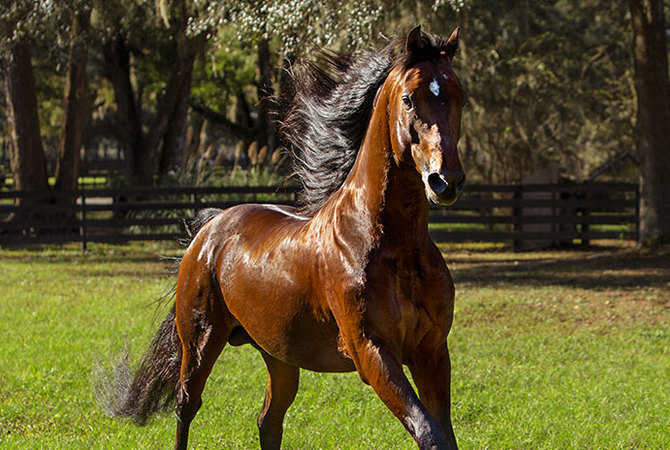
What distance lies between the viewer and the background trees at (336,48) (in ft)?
42.8

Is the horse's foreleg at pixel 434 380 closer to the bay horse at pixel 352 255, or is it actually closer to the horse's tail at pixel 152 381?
the bay horse at pixel 352 255

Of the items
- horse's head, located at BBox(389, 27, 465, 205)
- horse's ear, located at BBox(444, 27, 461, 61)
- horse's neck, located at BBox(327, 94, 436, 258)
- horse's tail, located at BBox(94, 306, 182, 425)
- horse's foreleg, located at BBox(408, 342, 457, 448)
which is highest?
horse's ear, located at BBox(444, 27, 461, 61)

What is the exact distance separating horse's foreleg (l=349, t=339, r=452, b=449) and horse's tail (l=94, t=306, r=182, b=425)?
6.88ft

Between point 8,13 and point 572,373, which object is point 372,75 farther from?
point 8,13

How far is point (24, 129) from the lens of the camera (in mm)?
18406

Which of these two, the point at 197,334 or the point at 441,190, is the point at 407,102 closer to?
the point at 441,190

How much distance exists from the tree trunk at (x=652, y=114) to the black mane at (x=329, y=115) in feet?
38.6

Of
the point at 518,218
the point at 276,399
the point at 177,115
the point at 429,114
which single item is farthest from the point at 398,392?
the point at 177,115

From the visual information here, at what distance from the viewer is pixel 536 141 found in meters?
19.4

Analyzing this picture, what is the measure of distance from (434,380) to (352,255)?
655mm

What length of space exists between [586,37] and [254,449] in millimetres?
31644

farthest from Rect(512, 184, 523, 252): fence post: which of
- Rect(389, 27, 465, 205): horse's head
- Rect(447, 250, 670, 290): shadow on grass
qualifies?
Rect(389, 27, 465, 205): horse's head

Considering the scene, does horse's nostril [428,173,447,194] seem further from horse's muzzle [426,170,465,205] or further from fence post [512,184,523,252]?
fence post [512,184,523,252]

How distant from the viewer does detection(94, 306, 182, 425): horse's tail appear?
16.8 ft
